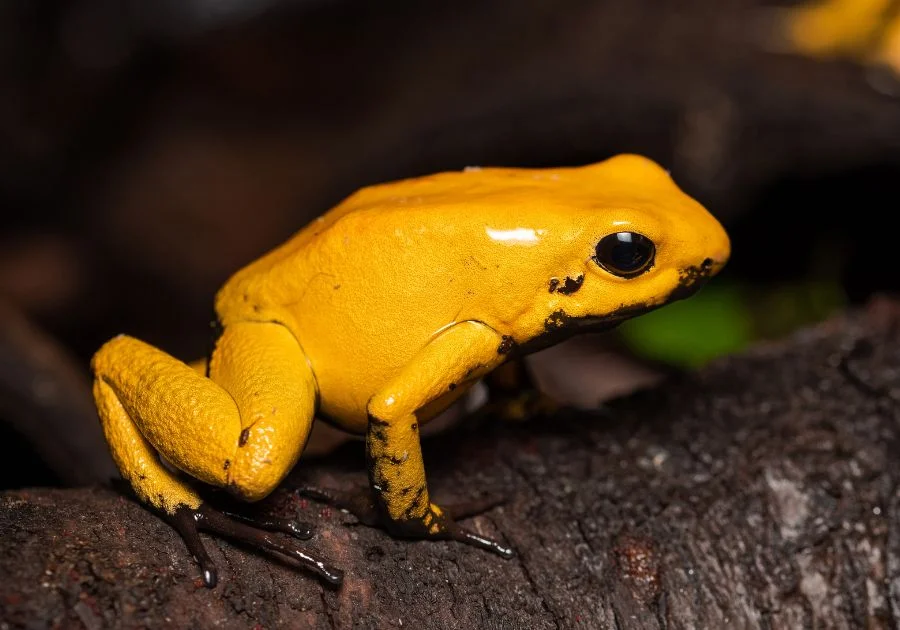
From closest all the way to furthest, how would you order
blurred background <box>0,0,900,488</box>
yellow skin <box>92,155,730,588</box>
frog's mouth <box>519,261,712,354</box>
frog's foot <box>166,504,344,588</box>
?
1. frog's foot <box>166,504,344,588</box>
2. yellow skin <box>92,155,730,588</box>
3. frog's mouth <box>519,261,712,354</box>
4. blurred background <box>0,0,900,488</box>

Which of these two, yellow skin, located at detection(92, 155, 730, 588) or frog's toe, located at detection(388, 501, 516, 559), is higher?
yellow skin, located at detection(92, 155, 730, 588)

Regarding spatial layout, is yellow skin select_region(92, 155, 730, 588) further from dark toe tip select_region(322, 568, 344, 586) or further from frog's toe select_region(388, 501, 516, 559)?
dark toe tip select_region(322, 568, 344, 586)

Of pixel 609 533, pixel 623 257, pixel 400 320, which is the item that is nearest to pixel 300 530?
pixel 400 320

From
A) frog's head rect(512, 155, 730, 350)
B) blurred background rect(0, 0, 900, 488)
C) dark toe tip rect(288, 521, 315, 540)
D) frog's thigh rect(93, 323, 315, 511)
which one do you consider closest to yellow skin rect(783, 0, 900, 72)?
blurred background rect(0, 0, 900, 488)

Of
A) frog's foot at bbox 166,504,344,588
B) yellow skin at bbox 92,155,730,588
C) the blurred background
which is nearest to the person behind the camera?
frog's foot at bbox 166,504,344,588

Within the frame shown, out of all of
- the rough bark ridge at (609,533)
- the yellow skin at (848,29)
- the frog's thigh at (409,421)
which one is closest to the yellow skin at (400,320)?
the frog's thigh at (409,421)

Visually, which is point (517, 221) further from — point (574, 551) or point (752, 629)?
point (752, 629)

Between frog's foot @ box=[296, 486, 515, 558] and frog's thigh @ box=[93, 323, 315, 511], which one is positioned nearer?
frog's thigh @ box=[93, 323, 315, 511]

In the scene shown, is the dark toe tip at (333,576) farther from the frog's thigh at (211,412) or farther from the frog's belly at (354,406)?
the frog's belly at (354,406)
